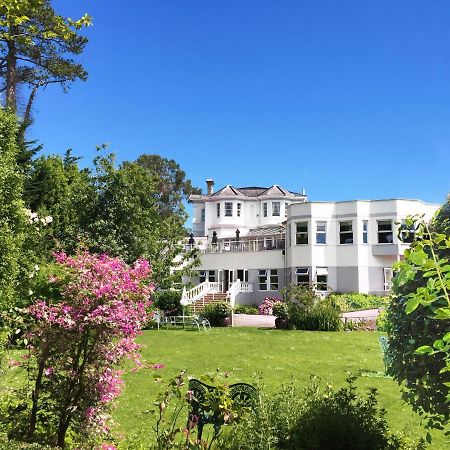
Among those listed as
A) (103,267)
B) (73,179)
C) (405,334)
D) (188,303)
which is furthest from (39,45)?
(405,334)

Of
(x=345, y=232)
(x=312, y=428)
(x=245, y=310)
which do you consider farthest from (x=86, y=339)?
(x=345, y=232)

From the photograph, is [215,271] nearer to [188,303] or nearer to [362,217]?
[188,303]

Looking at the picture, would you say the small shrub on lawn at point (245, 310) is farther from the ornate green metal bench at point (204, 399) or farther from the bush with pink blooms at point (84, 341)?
the bush with pink blooms at point (84, 341)

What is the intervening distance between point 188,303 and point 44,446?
2715 centimetres

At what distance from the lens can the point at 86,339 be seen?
5605 mm

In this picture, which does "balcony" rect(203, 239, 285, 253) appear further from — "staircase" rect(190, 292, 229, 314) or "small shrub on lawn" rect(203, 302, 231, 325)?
"small shrub on lawn" rect(203, 302, 231, 325)

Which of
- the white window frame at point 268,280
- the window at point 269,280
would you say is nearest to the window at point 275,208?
the white window frame at point 268,280

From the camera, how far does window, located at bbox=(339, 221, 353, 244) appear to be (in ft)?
116

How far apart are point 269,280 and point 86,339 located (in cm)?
3293

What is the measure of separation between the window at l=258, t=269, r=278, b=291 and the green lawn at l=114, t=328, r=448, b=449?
1485 cm

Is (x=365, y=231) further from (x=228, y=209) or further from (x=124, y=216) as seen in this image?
(x=228, y=209)

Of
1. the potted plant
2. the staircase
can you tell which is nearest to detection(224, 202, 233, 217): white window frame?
the staircase

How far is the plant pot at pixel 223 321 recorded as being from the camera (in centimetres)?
2722

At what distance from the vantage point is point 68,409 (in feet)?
18.2
